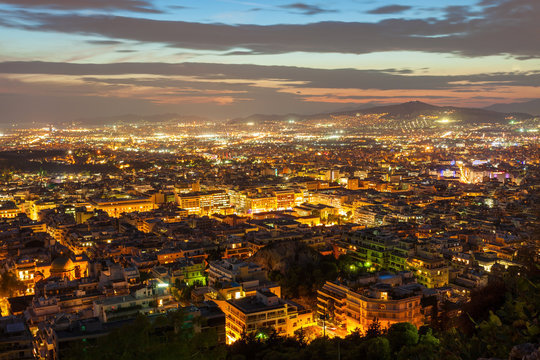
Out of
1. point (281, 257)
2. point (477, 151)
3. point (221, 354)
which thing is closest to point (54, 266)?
point (281, 257)

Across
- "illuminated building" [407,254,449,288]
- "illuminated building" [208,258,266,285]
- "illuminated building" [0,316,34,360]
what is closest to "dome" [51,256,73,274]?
"illuminated building" [208,258,266,285]

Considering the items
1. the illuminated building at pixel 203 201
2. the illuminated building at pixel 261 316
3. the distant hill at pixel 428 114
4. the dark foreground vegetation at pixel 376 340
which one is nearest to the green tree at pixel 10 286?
the illuminated building at pixel 261 316

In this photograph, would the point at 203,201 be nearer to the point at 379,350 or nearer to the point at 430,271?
the point at 430,271

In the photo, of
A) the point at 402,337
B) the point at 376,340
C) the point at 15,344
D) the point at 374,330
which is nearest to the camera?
the point at 376,340

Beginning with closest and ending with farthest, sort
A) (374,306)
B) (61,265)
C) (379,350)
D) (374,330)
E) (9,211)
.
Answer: (379,350)
(374,330)
(374,306)
(61,265)
(9,211)

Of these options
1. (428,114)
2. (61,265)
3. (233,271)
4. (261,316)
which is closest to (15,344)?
(261,316)

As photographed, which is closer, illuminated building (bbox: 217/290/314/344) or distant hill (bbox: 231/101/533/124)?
illuminated building (bbox: 217/290/314/344)

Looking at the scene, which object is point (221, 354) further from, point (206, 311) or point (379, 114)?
point (379, 114)

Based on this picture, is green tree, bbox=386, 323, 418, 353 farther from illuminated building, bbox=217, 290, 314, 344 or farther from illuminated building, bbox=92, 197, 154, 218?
illuminated building, bbox=92, 197, 154, 218
